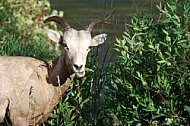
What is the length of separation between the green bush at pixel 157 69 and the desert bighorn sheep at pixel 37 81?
1.55 feet

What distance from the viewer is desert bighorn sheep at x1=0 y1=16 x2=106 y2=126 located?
8211 millimetres

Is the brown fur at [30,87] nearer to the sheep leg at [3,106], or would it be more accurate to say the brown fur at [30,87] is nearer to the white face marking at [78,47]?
the sheep leg at [3,106]

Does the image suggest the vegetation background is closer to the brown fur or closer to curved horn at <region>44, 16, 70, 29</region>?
the brown fur

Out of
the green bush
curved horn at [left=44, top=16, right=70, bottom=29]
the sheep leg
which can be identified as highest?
curved horn at [left=44, top=16, right=70, bottom=29]

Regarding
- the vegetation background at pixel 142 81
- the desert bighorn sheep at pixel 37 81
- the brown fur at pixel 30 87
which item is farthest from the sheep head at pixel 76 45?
the vegetation background at pixel 142 81

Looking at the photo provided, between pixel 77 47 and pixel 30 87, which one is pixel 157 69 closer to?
pixel 77 47

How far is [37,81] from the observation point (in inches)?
330

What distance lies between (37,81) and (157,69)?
4.57 ft

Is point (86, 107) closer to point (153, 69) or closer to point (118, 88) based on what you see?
point (118, 88)

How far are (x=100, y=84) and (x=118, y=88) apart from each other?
66 cm

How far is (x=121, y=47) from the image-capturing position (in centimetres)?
805

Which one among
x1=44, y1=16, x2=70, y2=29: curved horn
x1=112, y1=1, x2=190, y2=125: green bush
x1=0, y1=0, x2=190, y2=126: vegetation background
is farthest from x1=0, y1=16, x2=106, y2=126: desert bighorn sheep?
x1=112, y1=1, x2=190, y2=125: green bush

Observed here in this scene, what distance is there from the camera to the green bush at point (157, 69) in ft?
25.2

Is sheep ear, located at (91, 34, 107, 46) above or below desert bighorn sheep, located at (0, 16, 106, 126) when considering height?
A: above
